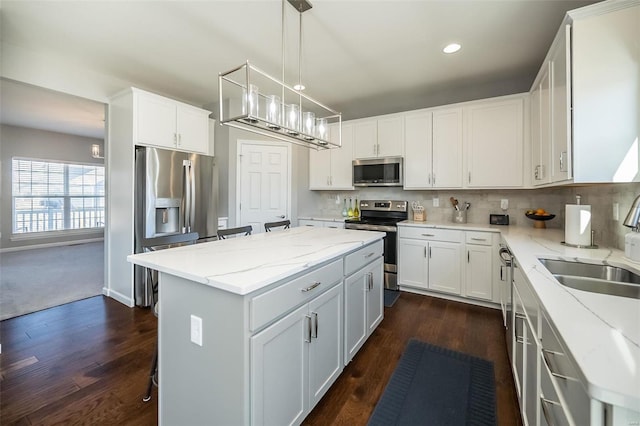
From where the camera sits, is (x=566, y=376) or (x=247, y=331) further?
(x=247, y=331)

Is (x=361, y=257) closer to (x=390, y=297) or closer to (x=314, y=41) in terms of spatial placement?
(x=390, y=297)

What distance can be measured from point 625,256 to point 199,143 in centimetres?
420

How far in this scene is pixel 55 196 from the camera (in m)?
6.74

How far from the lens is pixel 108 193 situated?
11.5 feet

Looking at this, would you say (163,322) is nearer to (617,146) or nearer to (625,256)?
(625,256)

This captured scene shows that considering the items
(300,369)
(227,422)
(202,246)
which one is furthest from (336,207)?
(227,422)

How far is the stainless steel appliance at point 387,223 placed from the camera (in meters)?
3.69

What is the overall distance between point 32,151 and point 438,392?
28.8ft

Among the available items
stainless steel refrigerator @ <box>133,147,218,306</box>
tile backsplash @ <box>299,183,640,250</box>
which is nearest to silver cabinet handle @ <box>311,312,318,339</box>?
tile backsplash @ <box>299,183,640,250</box>

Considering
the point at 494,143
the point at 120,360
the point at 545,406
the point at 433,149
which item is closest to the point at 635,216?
the point at 545,406

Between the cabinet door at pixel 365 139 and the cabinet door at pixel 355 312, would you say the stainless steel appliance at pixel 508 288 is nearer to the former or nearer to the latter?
the cabinet door at pixel 355 312

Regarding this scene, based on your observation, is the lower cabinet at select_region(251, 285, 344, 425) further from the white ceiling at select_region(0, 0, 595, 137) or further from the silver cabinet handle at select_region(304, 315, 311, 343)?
the white ceiling at select_region(0, 0, 595, 137)

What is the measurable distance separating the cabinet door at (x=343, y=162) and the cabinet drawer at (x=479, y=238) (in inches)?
71.4

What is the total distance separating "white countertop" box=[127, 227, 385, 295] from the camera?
1.25 metres
